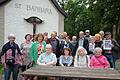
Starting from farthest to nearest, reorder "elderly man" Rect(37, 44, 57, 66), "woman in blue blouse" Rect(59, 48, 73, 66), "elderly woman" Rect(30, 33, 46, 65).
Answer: "elderly woman" Rect(30, 33, 46, 65), "woman in blue blouse" Rect(59, 48, 73, 66), "elderly man" Rect(37, 44, 57, 66)

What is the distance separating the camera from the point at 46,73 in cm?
750

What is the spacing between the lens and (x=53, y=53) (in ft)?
34.2

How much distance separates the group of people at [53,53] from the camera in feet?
31.3

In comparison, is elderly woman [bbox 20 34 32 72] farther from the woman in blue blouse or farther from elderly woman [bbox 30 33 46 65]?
the woman in blue blouse

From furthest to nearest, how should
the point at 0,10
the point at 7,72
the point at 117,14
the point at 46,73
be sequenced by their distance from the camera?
1. the point at 117,14
2. the point at 0,10
3. the point at 7,72
4. the point at 46,73

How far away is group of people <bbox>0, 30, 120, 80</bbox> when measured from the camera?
9531mm

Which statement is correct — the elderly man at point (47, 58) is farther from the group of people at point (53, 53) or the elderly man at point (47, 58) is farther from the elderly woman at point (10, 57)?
the elderly woman at point (10, 57)

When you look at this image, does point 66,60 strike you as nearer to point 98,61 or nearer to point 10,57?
point 98,61

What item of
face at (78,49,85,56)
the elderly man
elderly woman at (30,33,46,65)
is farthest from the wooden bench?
elderly woman at (30,33,46,65)

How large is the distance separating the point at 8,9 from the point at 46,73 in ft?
43.6

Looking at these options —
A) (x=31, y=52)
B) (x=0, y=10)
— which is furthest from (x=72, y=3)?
(x=31, y=52)

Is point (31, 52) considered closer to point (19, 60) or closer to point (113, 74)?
point (19, 60)

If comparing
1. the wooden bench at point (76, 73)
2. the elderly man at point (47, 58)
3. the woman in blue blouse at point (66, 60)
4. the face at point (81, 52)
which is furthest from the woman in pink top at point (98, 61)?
the wooden bench at point (76, 73)

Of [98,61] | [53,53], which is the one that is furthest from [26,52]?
[98,61]
